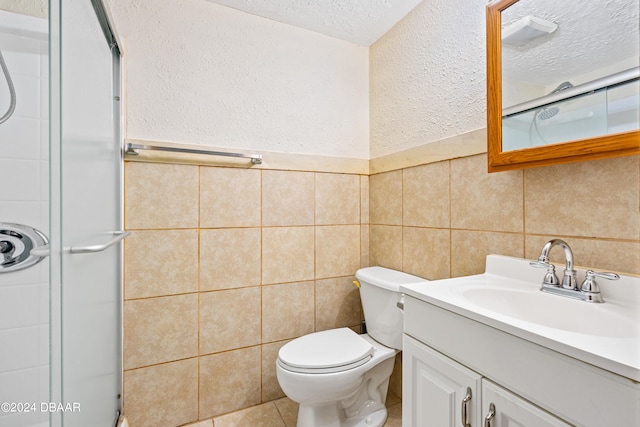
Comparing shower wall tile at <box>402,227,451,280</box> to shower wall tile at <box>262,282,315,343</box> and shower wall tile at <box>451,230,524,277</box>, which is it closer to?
shower wall tile at <box>451,230,524,277</box>

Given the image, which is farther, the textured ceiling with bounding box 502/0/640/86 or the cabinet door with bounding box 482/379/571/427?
the textured ceiling with bounding box 502/0/640/86

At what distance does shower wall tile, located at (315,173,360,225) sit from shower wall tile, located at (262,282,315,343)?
41 centimetres

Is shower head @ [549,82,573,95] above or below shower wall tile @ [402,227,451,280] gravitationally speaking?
above

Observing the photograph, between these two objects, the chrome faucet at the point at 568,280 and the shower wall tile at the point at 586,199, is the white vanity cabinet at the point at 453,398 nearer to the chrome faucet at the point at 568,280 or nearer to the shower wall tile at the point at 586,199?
the chrome faucet at the point at 568,280

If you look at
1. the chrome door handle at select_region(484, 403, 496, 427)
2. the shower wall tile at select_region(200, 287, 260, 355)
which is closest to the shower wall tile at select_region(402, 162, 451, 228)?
the chrome door handle at select_region(484, 403, 496, 427)

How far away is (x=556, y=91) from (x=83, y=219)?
1434 millimetres

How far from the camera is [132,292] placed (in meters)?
1.28

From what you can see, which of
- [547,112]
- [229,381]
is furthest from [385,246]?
[229,381]

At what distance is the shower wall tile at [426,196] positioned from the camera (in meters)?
1.30

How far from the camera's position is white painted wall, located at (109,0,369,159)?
4.37ft

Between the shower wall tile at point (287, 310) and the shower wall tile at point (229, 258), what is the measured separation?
132 mm

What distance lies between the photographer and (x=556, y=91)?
2.85 feet

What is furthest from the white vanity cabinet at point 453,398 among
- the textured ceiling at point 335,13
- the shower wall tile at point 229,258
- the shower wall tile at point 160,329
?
the textured ceiling at point 335,13

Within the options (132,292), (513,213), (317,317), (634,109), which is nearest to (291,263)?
(317,317)
